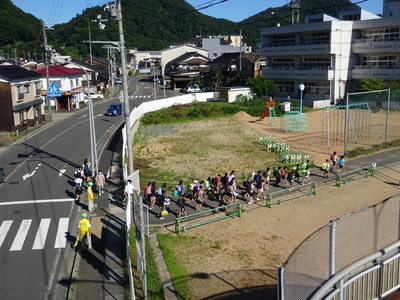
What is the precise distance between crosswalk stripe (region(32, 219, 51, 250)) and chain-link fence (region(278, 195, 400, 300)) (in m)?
10.6

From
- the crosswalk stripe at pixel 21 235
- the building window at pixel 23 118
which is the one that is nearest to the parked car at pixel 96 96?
the building window at pixel 23 118

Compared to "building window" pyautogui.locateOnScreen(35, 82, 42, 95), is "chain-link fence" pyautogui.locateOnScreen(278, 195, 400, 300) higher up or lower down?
lower down

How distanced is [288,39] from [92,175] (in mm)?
41626

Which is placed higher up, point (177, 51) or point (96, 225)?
point (177, 51)

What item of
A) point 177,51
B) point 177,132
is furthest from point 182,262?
point 177,51

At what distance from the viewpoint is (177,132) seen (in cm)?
3675

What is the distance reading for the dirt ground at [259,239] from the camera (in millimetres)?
11484

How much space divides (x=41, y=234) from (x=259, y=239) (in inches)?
317

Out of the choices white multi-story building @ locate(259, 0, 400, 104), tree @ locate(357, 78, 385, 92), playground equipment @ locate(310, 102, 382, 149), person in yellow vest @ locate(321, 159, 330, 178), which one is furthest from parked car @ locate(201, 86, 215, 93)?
person in yellow vest @ locate(321, 159, 330, 178)

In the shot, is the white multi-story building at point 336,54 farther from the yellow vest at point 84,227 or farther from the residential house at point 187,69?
the yellow vest at point 84,227

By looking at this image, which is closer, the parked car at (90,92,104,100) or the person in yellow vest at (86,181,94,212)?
the person in yellow vest at (86,181,94,212)

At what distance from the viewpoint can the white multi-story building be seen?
151ft

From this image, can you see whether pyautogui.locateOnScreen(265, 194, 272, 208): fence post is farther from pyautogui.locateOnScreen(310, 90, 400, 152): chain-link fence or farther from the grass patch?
pyautogui.locateOnScreen(310, 90, 400, 152): chain-link fence

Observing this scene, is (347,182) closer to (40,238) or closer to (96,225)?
(96,225)
